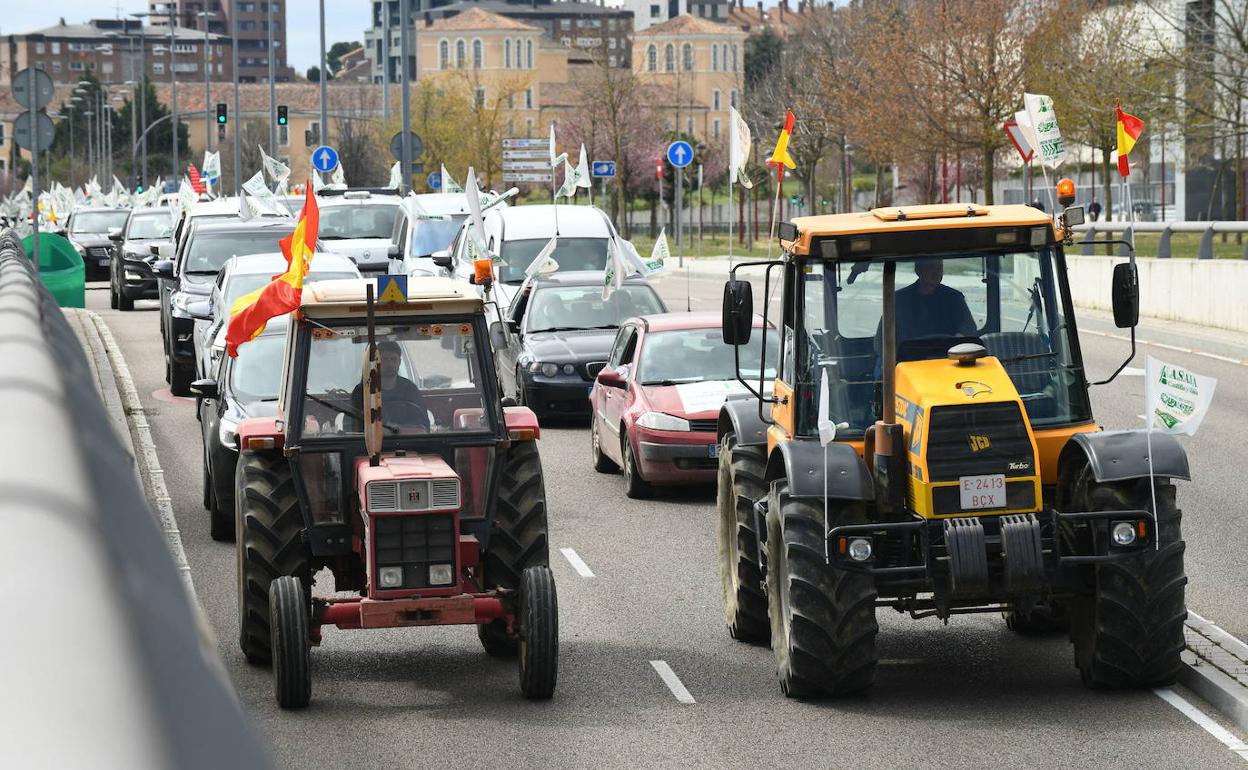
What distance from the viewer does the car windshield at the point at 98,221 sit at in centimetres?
4884

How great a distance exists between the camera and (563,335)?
836 inches

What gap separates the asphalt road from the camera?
7582mm

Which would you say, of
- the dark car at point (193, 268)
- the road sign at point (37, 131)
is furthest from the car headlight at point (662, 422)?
the road sign at point (37, 131)

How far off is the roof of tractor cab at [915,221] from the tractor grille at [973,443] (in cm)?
98

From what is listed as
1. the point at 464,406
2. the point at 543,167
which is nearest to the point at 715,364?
the point at 464,406

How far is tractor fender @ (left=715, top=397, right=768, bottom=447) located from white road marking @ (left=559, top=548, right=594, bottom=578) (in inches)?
86.2

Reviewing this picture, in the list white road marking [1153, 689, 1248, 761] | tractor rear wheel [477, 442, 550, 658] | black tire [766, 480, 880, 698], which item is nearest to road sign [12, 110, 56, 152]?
tractor rear wheel [477, 442, 550, 658]

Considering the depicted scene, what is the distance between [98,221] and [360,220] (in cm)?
1740

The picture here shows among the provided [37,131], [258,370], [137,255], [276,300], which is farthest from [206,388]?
[137,255]

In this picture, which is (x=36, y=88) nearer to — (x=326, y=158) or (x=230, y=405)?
(x=230, y=405)

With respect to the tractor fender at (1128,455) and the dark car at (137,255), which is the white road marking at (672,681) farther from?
the dark car at (137,255)

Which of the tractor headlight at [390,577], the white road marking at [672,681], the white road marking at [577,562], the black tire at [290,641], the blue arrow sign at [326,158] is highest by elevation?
the blue arrow sign at [326,158]

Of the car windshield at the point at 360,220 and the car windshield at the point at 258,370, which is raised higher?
the car windshield at the point at 360,220

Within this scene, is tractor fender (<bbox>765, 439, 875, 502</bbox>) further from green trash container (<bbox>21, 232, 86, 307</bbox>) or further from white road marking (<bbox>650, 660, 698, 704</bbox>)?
green trash container (<bbox>21, 232, 86, 307</bbox>)
